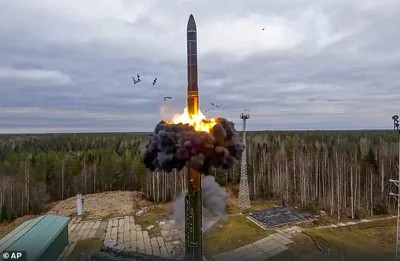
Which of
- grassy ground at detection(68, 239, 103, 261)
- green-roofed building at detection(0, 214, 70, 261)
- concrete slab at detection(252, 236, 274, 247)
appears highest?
green-roofed building at detection(0, 214, 70, 261)

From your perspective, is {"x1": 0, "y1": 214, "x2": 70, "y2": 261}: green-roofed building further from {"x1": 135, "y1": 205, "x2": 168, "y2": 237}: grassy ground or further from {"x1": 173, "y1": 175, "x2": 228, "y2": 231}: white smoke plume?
{"x1": 173, "y1": 175, "x2": 228, "y2": 231}: white smoke plume

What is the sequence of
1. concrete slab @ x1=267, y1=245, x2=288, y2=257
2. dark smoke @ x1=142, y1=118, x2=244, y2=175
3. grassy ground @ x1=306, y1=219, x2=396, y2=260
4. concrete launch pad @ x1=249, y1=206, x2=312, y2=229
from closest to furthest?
dark smoke @ x1=142, y1=118, x2=244, y2=175, concrete slab @ x1=267, y1=245, x2=288, y2=257, grassy ground @ x1=306, y1=219, x2=396, y2=260, concrete launch pad @ x1=249, y1=206, x2=312, y2=229

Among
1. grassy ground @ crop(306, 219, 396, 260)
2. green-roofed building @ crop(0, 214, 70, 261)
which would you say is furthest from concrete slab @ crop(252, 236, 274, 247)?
green-roofed building @ crop(0, 214, 70, 261)

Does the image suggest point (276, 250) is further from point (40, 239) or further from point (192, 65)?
point (40, 239)

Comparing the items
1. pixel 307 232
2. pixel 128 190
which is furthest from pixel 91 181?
pixel 307 232

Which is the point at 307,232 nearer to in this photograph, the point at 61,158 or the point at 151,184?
the point at 151,184

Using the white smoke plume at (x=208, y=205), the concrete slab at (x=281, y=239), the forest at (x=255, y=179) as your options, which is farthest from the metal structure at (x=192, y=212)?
the forest at (x=255, y=179)
